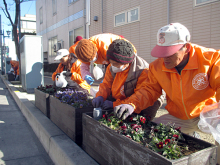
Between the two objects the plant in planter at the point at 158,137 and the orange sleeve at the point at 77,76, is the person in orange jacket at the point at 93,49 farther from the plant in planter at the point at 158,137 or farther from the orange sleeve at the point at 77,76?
the plant in planter at the point at 158,137

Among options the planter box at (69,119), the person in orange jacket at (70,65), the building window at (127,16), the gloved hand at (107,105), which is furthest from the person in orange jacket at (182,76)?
the building window at (127,16)

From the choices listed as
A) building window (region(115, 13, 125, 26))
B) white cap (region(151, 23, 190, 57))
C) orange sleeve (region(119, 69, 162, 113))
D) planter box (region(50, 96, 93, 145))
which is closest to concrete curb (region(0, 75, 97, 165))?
planter box (region(50, 96, 93, 145))

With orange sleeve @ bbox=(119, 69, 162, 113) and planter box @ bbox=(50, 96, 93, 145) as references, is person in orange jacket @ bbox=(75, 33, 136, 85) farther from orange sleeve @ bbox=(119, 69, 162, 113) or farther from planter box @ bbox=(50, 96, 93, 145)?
orange sleeve @ bbox=(119, 69, 162, 113)

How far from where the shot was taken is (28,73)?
306 inches

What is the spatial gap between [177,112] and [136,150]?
110cm

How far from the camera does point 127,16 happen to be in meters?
10.6

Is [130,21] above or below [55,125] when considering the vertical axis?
above

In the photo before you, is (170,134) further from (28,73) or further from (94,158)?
(28,73)

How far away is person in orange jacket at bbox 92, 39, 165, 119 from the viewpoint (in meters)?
2.40

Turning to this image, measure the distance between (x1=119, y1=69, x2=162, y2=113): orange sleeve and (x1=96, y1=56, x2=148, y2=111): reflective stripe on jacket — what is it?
121mm

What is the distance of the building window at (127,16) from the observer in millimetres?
9984

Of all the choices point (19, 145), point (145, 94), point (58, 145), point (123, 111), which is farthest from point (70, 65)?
point (123, 111)

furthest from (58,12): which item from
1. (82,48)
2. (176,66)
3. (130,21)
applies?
(176,66)

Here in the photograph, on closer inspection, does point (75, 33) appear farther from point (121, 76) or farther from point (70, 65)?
point (121, 76)
